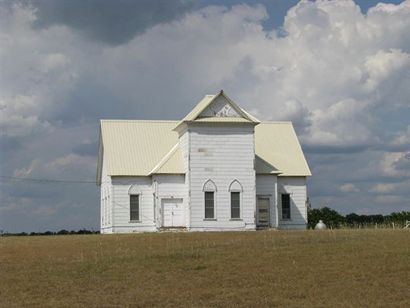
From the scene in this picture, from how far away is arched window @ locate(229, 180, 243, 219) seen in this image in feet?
192

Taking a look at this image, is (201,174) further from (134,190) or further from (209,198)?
(134,190)

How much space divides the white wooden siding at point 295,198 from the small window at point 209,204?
7880 millimetres

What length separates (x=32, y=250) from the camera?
128 ft

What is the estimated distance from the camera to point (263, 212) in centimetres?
6144

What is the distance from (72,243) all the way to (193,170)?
16.6 m

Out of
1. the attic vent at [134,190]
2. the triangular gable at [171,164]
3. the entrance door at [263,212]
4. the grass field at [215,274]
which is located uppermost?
the triangular gable at [171,164]

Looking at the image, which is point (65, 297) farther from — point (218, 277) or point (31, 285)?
point (218, 277)

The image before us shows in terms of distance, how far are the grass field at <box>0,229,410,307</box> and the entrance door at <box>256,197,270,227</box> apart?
2198 centimetres

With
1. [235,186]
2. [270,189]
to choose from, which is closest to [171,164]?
[235,186]

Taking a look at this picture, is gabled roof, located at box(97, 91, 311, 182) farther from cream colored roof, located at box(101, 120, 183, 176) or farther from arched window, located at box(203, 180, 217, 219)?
arched window, located at box(203, 180, 217, 219)

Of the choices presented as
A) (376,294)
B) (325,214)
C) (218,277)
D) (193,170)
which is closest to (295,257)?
(218,277)

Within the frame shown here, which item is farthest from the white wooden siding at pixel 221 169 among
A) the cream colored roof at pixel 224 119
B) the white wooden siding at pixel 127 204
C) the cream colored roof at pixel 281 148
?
the cream colored roof at pixel 281 148

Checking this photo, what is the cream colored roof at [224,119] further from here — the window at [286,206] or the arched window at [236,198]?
the window at [286,206]

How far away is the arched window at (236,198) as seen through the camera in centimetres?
5859
